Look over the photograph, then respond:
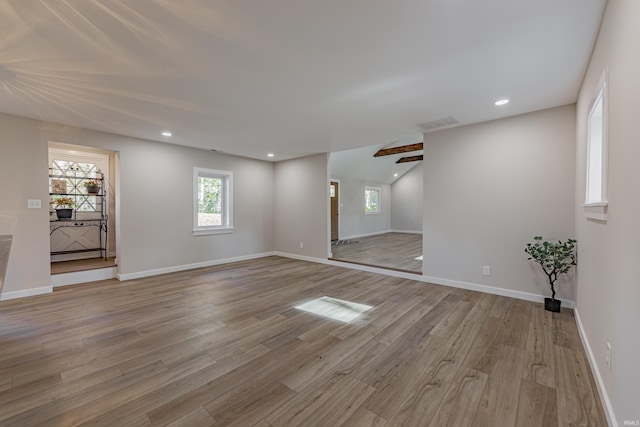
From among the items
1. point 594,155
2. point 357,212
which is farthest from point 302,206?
point 594,155

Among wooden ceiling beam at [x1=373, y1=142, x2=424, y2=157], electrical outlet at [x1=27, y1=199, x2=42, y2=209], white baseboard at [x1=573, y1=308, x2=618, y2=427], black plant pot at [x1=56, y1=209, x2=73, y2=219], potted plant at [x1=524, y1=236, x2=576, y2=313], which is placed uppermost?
wooden ceiling beam at [x1=373, y1=142, x2=424, y2=157]

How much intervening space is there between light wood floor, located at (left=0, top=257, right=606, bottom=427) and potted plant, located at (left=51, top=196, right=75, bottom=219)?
1588 mm

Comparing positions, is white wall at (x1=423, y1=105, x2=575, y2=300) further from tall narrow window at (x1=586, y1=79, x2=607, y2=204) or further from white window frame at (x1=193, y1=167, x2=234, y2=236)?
white window frame at (x1=193, y1=167, x2=234, y2=236)

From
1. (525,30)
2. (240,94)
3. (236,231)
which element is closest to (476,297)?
(525,30)

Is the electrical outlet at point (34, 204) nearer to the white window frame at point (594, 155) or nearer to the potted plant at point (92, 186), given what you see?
the potted plant at point (92, 186)

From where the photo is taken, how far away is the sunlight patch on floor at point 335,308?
9.94 feet

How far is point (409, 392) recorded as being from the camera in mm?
1781

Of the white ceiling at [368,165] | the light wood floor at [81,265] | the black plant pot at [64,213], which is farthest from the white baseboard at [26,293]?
the white ceiling at [368,165]

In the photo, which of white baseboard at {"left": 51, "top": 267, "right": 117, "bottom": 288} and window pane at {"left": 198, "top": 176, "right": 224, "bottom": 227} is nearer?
white baseboard at {"left": 51, "top": 267, "right": 117, "bottom": 288}

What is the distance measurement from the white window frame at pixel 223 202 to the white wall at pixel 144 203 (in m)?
0.09

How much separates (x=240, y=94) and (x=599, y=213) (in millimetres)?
3290

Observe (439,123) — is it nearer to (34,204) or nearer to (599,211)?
(599,211)

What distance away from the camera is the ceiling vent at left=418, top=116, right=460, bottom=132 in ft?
12.1

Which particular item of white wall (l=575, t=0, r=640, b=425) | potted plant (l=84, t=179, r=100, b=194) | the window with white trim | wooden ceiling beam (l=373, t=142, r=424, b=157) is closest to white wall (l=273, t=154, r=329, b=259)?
wooden ceiling beam (l=373, t=142, r=424, b=157)
